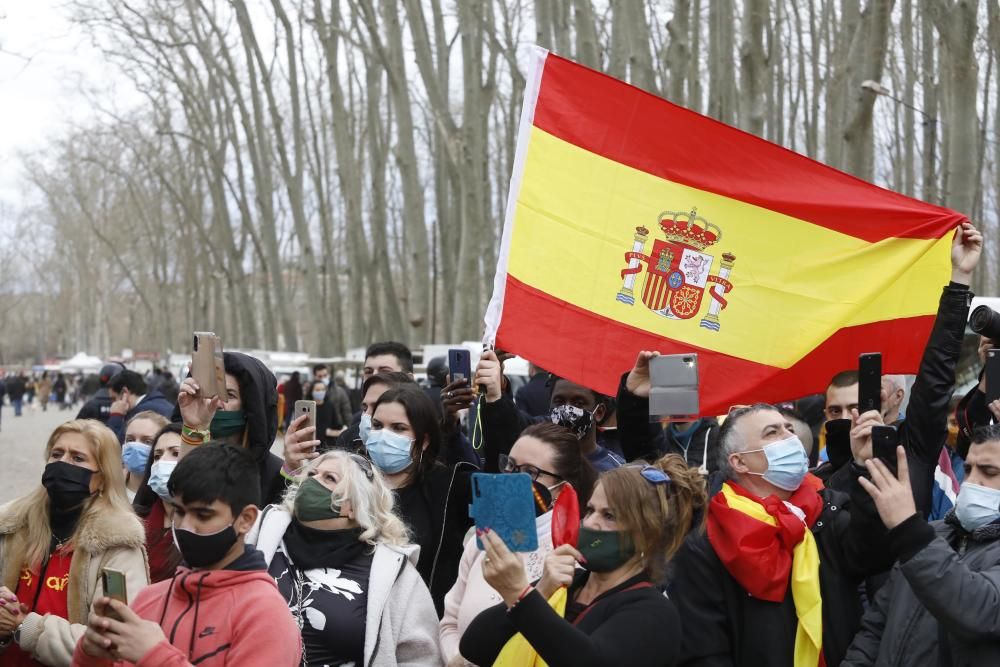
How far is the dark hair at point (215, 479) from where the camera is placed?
11.4 feet

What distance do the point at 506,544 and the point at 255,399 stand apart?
209cm

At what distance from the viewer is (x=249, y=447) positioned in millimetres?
5008

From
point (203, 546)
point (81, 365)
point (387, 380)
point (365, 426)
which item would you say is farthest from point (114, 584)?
point (81, 365)

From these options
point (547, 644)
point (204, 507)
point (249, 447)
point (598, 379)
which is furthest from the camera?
point (598, 379)

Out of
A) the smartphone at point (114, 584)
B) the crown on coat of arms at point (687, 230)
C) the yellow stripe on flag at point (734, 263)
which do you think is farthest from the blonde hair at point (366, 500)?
the crown on coat of arms at point (687, 230)

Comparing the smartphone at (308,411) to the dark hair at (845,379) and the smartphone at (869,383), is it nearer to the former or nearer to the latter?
the smartphone at (869,383)

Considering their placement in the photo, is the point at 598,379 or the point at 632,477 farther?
the point at 598,379

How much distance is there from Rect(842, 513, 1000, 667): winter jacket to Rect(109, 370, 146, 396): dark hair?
719 cm

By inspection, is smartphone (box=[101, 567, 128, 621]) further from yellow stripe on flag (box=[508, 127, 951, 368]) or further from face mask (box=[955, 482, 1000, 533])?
yellow stripe on flag (box=[508, 127, 951, 368])

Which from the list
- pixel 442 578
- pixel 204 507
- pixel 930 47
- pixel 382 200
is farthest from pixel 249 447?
pixel 382 200

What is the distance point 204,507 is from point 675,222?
3283mm

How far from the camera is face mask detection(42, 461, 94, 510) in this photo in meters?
4.39

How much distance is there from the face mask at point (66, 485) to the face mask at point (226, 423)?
638 millimetres

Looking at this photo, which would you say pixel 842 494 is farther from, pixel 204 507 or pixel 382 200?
pixel 382 200
